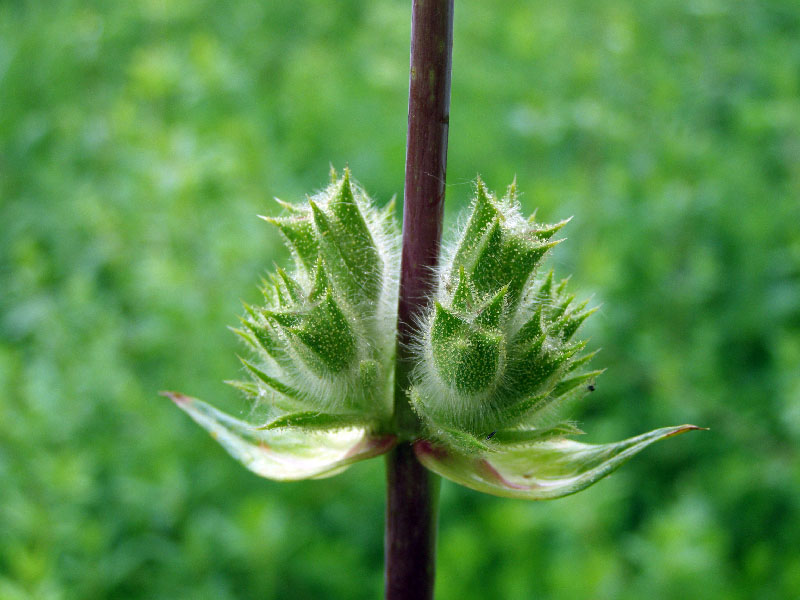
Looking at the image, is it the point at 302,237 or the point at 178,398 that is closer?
the point at 302,237

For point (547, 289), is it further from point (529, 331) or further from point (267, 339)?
point (267, 339)

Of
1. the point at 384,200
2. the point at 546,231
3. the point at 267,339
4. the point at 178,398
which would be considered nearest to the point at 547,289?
the point at 546,231

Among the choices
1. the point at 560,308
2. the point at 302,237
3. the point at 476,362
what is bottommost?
the point at 476,362

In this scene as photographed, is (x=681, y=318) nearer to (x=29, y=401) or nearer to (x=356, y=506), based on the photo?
(x=356, y=506)

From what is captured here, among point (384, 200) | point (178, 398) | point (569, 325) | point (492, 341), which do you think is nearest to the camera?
point (492, 341)

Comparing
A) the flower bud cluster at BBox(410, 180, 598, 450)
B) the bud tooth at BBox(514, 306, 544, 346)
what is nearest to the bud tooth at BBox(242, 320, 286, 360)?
the flower bud cluster at BBox(410, 180, 598, 450)

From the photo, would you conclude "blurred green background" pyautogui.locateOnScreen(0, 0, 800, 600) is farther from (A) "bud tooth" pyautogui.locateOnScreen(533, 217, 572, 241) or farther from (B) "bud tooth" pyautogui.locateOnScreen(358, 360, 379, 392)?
(A) "bud tooth" pyautogui.locateOnScreen(533, 217, 572, 241)
